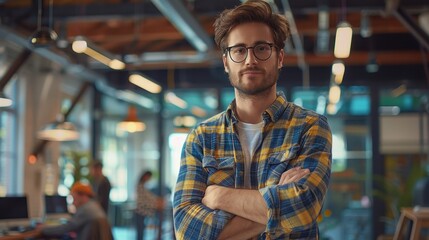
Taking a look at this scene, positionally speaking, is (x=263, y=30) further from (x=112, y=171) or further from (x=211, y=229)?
(x=112, y=171)

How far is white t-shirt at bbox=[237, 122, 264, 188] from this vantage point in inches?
74.2

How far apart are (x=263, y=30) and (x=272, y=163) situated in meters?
0.36

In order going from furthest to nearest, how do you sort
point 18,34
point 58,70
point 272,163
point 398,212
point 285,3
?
1. point 58,70
2. point 398,212
3. point 18,34
4. point 285,3
5. point 272,163

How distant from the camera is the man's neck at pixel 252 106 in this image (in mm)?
1899

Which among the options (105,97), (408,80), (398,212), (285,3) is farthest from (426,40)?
(105,97)

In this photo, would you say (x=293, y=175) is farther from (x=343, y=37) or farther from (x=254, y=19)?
(x=343, y=37)

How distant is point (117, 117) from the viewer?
1554 cm

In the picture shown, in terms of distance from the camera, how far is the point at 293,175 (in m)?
1.81

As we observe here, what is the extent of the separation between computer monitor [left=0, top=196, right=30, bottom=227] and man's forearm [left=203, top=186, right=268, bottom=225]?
6.55 meters

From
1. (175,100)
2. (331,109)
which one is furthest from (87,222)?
(331,109)

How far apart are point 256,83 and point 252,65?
0.16 feet

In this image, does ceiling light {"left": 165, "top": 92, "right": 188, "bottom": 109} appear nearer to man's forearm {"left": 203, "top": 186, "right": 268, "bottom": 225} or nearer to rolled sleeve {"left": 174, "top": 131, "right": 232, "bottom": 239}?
rolled sleeve {"left": 174, "top": 131, "right": 232, "bottom": 239}

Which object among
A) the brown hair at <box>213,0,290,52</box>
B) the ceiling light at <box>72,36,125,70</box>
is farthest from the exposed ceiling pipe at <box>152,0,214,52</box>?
the brown hair at <box>213,0,290,52</box>

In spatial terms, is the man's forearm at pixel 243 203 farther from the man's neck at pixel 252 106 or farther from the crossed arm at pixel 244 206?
the man's neck at pixel 252 106
